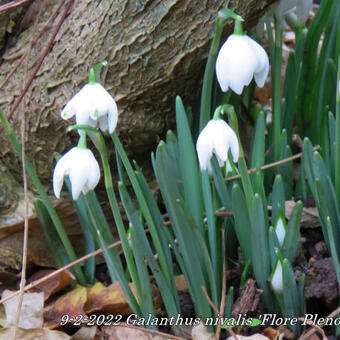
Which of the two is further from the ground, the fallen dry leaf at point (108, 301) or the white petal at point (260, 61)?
the white petal at point (260, 61)

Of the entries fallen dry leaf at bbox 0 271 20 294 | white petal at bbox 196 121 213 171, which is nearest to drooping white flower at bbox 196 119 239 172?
white petal at bbox 196 121 213 171

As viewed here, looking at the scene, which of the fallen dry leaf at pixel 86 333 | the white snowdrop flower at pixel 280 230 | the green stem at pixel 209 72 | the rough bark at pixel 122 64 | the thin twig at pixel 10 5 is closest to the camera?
the green stem at pixel 209 72

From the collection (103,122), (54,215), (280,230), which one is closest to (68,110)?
(103,122)

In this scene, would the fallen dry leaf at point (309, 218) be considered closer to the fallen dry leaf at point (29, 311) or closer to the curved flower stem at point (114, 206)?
the curved flower stem at point (114, 206)

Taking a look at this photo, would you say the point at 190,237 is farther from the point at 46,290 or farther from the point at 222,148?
the point at 46,290

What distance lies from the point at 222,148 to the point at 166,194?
8.5 inches

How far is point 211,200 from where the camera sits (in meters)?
1.37

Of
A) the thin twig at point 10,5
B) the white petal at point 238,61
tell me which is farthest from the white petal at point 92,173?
the thin twig at point 10,5

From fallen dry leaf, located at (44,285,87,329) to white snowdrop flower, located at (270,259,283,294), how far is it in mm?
527

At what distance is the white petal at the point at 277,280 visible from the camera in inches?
49.9

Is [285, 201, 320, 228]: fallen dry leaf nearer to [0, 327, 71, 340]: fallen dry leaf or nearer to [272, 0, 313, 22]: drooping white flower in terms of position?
[272, 0, 313, 22]: drooping white flower

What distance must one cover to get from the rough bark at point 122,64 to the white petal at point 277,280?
0.67 m

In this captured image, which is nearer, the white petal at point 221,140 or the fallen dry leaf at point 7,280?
the white petal at point 221,140

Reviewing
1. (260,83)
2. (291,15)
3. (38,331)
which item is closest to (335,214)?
(260,83)
